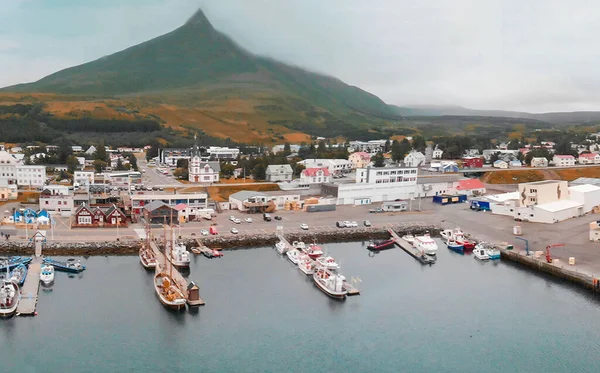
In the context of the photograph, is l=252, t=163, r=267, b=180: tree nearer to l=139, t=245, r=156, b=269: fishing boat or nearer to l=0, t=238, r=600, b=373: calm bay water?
l=139, t=245, r=156, b=269: fishing boat

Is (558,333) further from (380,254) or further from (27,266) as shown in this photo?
(27,266)

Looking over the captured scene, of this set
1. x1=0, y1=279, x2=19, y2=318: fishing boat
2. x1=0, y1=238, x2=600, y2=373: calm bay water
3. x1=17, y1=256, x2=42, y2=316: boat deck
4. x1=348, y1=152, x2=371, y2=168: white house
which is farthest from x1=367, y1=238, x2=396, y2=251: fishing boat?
x1=348, y1=152, x2=371, y2=168: white house

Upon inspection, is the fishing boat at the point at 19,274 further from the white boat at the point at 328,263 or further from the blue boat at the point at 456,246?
the blue boat at the point at 456,246

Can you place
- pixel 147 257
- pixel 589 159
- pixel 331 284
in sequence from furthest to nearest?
pixel 589 159
pixel 147 257
pixel 331 284

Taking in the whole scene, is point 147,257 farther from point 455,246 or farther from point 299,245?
point 455,246

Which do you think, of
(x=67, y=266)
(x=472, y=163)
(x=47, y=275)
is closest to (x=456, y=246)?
(x=67, y=266)

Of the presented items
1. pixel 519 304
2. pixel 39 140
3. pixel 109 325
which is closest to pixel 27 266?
pixel 109 325

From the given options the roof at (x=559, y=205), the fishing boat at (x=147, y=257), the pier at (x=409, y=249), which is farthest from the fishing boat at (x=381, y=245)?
the fishing boat at (x=147, y=257)
